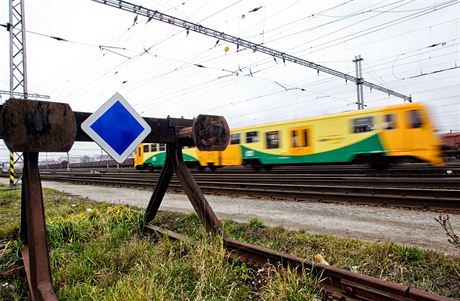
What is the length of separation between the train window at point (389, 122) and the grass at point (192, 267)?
10934 mm

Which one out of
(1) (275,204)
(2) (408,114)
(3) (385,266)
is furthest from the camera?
(2) (408,114)

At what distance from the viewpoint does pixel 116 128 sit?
127 inches

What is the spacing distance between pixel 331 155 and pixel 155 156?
1519 cm

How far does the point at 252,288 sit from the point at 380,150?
1281 cm

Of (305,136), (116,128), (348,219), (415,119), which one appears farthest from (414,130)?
(116,128)

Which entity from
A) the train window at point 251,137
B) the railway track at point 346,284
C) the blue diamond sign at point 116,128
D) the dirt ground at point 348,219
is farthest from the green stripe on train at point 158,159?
the railway track at point 346,284

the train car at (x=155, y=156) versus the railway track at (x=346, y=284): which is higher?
the train car at (x=155, y=156)

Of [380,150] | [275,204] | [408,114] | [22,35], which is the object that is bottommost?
[275,204]

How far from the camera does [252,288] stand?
2777 millimetres

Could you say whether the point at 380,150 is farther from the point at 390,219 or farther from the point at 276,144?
the point at 390,219

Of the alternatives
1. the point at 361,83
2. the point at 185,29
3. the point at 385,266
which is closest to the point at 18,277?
the point at 385,266

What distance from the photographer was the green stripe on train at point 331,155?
556 inches

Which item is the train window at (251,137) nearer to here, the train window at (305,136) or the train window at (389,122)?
the train window at (305,136)

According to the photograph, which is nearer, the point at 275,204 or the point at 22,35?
the point at 275,204
